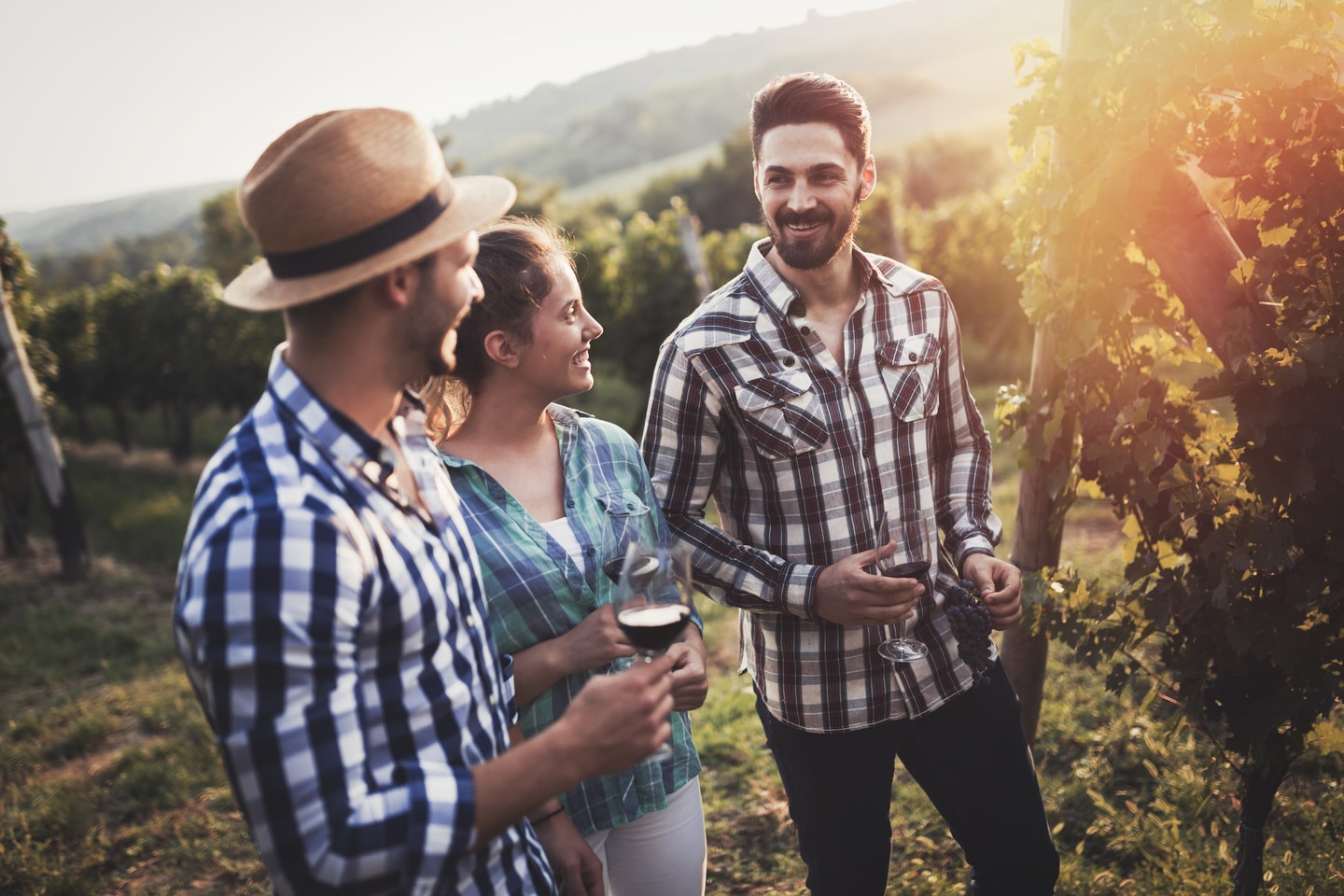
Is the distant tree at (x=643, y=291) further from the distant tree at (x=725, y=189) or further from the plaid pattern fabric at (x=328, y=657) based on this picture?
the distant tree at (x=725, y=189)

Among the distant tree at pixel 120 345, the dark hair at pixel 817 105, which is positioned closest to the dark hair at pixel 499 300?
the dark hair at pixel 817 105

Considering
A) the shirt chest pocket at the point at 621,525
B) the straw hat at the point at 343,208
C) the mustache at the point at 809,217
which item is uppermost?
the straw hat at the point at 343,208

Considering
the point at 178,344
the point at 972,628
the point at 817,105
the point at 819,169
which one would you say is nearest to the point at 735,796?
the point at 972,628

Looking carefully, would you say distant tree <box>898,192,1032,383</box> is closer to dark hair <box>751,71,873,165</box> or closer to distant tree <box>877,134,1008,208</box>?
dark hair <box>751,71,873,165</box>

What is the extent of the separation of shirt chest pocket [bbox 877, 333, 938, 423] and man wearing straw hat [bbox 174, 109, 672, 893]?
118 centimetres

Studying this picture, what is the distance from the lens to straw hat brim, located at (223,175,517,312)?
1.31 m

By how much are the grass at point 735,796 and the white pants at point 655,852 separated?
133 centimetres

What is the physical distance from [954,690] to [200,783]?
13.5ft

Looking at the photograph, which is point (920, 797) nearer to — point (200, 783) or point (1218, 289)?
point (1218, 289)

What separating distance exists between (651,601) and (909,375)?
110cm

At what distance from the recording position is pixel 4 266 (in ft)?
29.9

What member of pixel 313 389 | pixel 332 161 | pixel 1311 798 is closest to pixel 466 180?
pixel 332 161

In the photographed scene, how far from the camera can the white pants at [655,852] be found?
2068 millimetres

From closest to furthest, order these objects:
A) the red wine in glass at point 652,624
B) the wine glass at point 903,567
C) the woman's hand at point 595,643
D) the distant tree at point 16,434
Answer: the red wine in glass at point 652,624
the woman's hand at point 595,643
the wine glass at point 903,567
the distant tree at point 16,434
